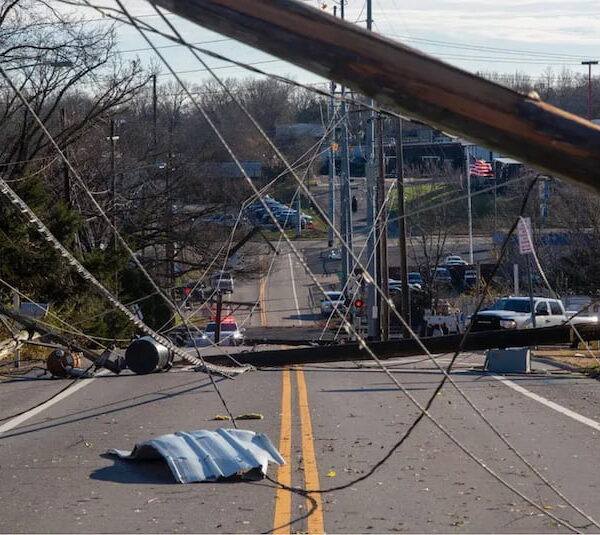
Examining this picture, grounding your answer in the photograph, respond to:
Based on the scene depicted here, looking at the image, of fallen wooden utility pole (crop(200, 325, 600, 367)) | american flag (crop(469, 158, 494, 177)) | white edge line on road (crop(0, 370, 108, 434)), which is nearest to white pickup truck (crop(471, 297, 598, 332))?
american flag (crop(469, 158, 494, 177))

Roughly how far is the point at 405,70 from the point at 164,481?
6474 mm

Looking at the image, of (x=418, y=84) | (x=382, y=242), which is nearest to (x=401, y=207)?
(x=382, y=242)

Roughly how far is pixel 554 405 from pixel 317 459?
19.0ft

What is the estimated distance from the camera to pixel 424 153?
2293 inches

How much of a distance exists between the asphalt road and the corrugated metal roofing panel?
0.16 m

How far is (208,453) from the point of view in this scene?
30.5 ft

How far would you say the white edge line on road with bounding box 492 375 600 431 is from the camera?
12.4m

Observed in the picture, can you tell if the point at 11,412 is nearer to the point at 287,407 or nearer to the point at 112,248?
the point at 287,407

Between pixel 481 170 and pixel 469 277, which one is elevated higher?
pixel 481 170

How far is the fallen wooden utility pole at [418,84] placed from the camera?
2.87m

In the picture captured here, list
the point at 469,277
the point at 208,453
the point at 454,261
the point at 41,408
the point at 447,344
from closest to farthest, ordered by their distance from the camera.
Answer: the point at 447,344, the point at 208,453, the point at 41,408, the point at 454,261, the point at 469,277

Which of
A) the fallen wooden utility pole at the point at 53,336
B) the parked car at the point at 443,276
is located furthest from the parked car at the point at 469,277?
the fallen wooden utility pole at the point at 53,336

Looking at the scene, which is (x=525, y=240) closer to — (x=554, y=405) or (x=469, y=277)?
(x=554, y=405)

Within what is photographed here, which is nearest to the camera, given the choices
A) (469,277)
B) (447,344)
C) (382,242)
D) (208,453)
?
(447,344)
